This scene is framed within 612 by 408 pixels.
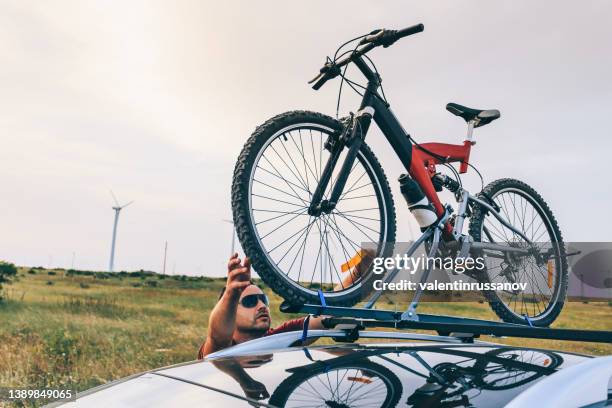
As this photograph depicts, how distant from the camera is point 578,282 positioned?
16.6 ft

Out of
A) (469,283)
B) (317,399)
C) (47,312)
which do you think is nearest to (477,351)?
(317,399)

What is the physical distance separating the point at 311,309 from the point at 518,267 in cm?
252

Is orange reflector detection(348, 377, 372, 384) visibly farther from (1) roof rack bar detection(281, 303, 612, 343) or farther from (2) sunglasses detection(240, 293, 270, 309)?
(2) sunglasses detection(240, 293, 270, 309)

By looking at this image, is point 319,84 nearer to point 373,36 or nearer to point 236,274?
point 373,36

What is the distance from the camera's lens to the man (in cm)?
412

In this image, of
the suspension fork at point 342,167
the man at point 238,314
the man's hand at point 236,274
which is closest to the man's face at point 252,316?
the man at point 238,314

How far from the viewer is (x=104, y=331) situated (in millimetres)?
11156

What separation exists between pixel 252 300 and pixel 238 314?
0.53ft

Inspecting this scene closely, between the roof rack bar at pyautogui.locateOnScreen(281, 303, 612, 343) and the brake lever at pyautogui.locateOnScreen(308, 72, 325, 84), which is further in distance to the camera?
the brake lever at pyautogui.locateOnScreen(308, 72, 325, 84)

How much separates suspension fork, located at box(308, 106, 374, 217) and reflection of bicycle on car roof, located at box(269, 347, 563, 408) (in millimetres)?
1474

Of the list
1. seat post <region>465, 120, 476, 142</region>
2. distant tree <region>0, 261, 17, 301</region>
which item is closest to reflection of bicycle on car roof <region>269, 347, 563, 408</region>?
seat post <region>465, 120, 476, 142</region>

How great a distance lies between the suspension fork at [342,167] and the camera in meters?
3.22

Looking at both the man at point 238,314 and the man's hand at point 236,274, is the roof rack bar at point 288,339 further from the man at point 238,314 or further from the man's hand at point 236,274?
the man's hand at point 236,274

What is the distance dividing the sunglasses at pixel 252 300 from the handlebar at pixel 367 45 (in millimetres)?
2078
